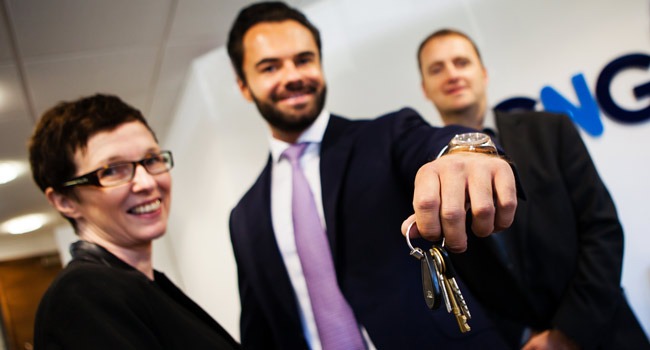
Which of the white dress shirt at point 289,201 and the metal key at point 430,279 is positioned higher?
the white dress shirt at point 289,201

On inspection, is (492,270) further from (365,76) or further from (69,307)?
(365,76)

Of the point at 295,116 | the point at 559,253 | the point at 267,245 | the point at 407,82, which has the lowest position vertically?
the point at 559,253

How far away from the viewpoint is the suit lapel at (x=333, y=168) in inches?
46.8

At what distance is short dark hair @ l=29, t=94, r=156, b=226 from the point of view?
1.25 m

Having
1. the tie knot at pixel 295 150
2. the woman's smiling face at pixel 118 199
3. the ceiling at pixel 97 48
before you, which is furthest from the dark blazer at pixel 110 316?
the ceiling at pixel 97 48

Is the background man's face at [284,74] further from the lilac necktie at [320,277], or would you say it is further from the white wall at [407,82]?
the white wall at [407,82]

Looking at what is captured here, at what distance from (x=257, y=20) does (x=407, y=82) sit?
1.39 meters

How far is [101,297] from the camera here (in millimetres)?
952

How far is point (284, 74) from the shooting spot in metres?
1.64

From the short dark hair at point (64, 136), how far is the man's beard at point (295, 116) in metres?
0.48

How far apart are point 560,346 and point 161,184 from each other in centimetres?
131

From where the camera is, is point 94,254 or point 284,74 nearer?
point 94,254

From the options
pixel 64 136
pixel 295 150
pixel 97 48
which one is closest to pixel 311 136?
pixel 295 150

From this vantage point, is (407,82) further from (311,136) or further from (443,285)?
(443,285)
